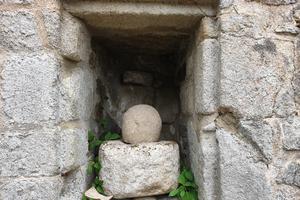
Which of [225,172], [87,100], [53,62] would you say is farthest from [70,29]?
[225,172]

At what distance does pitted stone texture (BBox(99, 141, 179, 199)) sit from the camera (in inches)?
63.9

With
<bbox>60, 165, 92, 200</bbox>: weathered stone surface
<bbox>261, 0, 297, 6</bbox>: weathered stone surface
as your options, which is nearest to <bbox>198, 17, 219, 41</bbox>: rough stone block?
<bbox>261, 0, 297, 6</bbox>: weathered stone surface

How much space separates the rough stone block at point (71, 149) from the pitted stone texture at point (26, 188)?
0.35 feet

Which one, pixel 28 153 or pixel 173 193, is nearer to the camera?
pixel 28 153

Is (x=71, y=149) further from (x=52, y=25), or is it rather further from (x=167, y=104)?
(x=167, y=104)

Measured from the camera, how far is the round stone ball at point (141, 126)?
175cm

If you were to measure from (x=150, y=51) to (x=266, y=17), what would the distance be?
38.3 inches

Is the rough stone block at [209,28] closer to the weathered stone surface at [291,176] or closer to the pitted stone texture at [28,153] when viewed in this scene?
the weathered stone surface at [291,176]

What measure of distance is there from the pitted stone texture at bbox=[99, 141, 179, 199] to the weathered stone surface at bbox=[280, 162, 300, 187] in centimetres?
57

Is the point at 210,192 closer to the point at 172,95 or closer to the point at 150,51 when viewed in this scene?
the point at 172,95

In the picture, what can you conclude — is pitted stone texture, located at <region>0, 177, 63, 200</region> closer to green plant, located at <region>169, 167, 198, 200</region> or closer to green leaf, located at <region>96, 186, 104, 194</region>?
green leaf, located at <region>96, 186, 104, 194</region>

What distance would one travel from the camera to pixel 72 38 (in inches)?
60.0

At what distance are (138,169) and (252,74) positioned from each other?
30.2 inches

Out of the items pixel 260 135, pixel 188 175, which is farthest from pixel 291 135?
pixel 188 175
